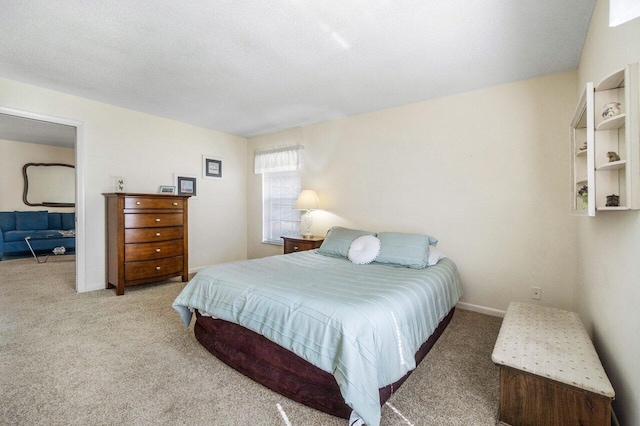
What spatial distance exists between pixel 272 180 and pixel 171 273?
2119 millimetres

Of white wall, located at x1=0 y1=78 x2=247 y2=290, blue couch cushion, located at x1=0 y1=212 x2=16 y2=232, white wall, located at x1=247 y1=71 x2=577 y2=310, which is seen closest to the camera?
white wall, located at x1=247 y1=71 x2=577 y2=310

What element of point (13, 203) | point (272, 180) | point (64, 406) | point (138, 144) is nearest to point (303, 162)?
point (272, 180)

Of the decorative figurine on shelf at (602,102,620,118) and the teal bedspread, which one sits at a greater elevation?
the decorative figurine on shelf at (602,102,620,118)

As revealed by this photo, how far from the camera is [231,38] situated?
2211 millimetres

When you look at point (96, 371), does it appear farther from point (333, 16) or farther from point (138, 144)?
point (138, 144)

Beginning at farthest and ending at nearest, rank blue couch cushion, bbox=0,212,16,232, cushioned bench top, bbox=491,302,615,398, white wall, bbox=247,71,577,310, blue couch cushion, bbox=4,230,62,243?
blue couch cushion, bbox=0,212,16,232 < blue couch cushion, bbox=4,230,62,243 < white wall, bbox=247,71,577,310 < cushioned bench top, bbox=491,302,615,398

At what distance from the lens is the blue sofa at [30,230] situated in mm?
5527

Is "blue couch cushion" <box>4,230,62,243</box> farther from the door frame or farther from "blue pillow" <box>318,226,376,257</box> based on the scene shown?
"blue pillow" <box>318,226,376,257</box>

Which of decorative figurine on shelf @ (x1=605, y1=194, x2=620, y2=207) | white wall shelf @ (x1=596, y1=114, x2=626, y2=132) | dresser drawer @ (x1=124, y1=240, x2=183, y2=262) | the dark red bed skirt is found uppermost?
white wall shelf @ (x1=596, y1=114, x2=626, y2=132)

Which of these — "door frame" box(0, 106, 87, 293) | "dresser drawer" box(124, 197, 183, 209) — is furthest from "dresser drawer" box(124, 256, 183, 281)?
"dresser drawer" box(124, 197, 183, 209)

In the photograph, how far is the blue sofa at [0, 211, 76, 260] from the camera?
5.53 meters

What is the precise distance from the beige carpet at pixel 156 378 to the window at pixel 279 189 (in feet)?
7.52

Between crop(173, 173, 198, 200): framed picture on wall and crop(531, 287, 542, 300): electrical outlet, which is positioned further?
crop(173, 173, 198, 200): framed picture on wall

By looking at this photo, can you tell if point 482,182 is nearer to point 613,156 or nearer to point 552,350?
point 613,156
